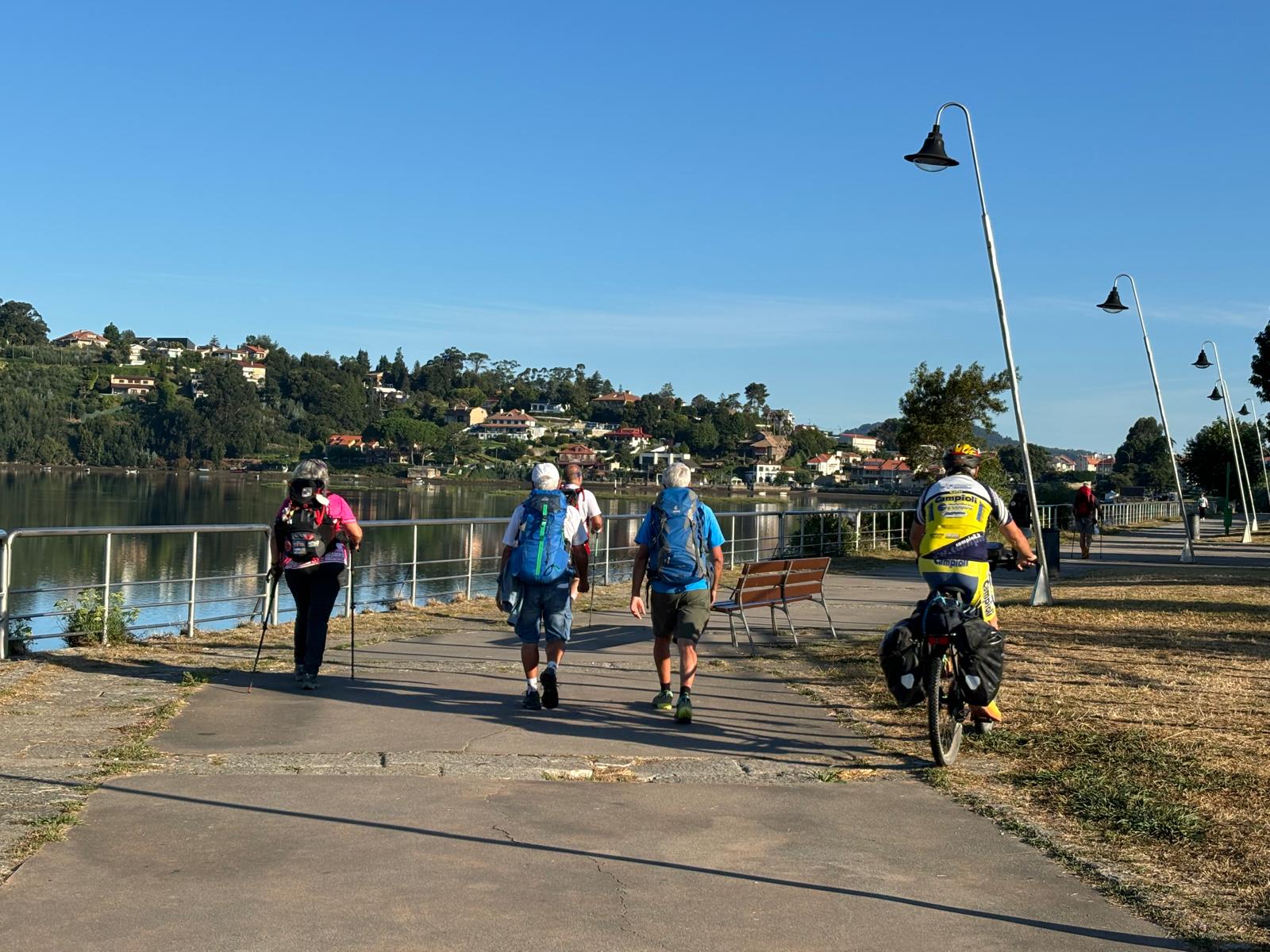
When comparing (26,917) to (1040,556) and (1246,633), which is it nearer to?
(1246,633)

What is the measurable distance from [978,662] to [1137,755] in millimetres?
960

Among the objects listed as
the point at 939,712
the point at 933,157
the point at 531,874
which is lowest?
the point at 531,874

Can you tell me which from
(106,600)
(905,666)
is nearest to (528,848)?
(905,666)

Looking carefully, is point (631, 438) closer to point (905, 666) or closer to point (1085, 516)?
point (1085, 516)

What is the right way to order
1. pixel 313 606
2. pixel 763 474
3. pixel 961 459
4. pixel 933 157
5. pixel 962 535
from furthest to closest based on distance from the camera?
1. pixel 763 474
2. pixel 933 157
3. pixel 313 606
4. pixel 961 459
5. pixel 962 535

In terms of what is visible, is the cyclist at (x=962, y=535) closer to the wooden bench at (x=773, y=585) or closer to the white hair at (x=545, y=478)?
the white hair at (x=545, y=478)

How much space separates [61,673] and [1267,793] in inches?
292

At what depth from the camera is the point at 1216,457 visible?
7700 centimetres

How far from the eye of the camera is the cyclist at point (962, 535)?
7.20 m

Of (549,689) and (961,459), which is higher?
(961,459)

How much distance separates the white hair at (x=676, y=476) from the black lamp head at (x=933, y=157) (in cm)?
814

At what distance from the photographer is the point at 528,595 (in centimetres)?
830

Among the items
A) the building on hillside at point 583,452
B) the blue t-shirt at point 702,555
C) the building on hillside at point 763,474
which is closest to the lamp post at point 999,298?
the blue t-shirt at point 702,555

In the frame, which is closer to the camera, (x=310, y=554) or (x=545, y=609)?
(x=545, y=609)
